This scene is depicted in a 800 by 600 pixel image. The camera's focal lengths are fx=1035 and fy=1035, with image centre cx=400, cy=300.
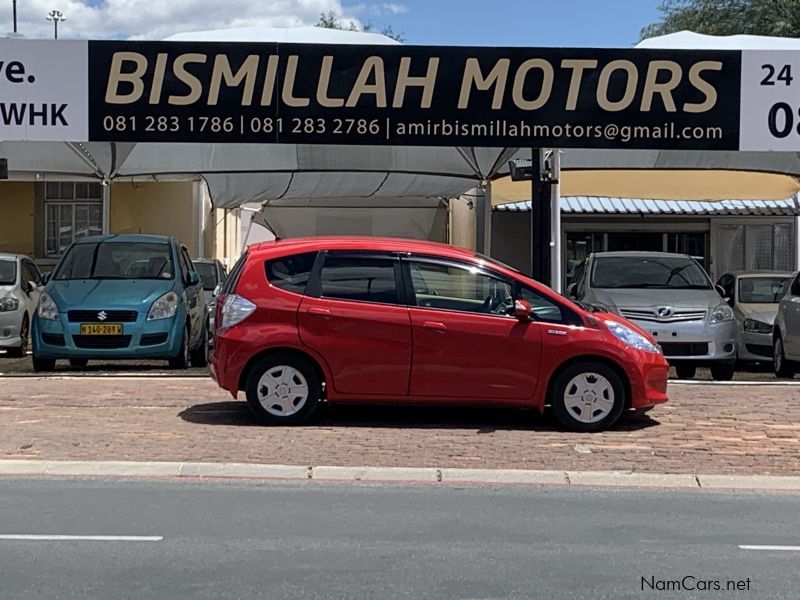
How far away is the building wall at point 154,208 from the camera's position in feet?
85.4

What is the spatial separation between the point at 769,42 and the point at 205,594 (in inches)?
658

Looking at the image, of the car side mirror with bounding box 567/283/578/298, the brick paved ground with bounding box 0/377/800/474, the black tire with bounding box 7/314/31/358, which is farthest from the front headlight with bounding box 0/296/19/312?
the car side mirror with bounding box 567/283/578/298

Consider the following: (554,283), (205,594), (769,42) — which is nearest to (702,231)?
(769,42)

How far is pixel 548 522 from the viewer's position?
22.1ft

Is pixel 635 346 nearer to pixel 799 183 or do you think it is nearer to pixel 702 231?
pixel 799 183

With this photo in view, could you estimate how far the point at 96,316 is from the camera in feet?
43.4

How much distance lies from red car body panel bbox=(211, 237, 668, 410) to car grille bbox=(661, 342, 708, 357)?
12.9ft

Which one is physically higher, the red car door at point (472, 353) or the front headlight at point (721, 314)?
the front headlight at point (721, 314)

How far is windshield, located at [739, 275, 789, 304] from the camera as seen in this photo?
16.9 meters

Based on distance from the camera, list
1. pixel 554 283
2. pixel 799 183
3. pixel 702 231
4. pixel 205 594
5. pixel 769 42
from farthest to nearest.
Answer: pixel 702 231, pixel 799 183, pixel 769 42, pixel 554 283, pixel 205 594

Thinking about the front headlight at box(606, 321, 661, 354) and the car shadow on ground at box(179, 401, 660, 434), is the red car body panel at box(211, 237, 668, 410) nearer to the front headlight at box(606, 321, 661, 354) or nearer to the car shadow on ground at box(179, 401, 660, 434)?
the front headlight at box(606, 321, 661, 354)

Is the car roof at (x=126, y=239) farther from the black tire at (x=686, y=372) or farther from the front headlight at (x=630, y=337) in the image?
the front headlight at (x=630, y=337)

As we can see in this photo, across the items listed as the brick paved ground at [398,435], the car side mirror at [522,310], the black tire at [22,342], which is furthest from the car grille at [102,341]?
the car side mirror at [522,310]

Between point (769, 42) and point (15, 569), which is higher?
point (769, 42)
